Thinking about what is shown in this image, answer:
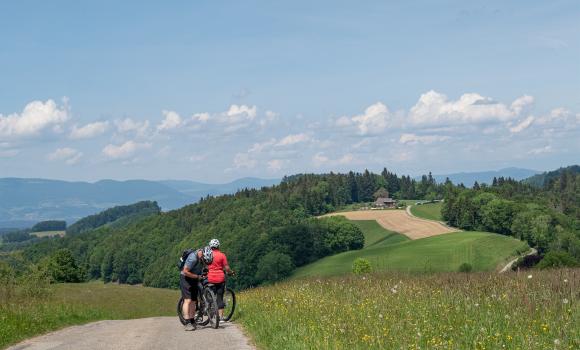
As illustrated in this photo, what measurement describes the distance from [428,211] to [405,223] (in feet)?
75.9

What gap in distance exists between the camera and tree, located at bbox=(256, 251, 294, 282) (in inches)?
4577

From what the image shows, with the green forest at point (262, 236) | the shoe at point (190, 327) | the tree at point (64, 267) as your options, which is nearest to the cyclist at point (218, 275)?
the shoe at point (190, 327)

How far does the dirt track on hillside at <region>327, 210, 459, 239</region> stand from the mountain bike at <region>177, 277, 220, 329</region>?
378 ft

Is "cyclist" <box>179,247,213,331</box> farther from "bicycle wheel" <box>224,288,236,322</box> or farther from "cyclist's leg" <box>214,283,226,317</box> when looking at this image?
"bicycle wheel" <box>224,288,236,322</box>

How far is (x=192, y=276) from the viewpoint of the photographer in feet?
54.7

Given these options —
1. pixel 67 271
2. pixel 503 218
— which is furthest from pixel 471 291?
pixel 503 218

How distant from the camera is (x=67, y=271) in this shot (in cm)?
9375

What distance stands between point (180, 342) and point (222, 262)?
3.79 m

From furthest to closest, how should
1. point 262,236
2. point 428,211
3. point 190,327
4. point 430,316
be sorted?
point 428,211
point 262,236
point 190,327
point 430,316

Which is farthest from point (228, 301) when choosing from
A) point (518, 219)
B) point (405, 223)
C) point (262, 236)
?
point (405, 223)

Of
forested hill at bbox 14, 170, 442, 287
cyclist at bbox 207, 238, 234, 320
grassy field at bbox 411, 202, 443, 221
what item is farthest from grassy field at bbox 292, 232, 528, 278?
cyclist at bbox 207, 238, 234, 320

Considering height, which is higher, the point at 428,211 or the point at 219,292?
the point at 219,292

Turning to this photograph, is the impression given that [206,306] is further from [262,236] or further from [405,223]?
[405,223]

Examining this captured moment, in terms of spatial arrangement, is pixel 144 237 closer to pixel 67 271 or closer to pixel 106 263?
pixel 106 263
